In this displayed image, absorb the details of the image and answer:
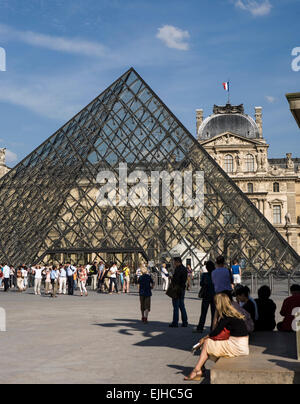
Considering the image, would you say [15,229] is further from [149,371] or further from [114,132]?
[149,371]

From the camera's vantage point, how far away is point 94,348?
8.03 meters

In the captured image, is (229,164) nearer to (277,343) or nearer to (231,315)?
(277,343)

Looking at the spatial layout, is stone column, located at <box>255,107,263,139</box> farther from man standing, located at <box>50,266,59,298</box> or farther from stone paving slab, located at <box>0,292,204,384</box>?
stone paving slab, located at <box>0,292,204,384</box>

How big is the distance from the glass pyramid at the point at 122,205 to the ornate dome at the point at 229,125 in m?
34.4

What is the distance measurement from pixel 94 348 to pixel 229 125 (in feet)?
189

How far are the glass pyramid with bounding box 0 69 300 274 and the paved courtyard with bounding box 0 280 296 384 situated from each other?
38.1 ft

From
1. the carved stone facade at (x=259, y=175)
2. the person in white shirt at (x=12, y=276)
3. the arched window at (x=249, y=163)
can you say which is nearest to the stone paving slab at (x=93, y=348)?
the person in white shirt at (x=12, y=276)

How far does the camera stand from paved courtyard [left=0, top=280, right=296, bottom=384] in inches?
243

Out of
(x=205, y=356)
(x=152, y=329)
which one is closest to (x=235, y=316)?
(x=205, y=356)

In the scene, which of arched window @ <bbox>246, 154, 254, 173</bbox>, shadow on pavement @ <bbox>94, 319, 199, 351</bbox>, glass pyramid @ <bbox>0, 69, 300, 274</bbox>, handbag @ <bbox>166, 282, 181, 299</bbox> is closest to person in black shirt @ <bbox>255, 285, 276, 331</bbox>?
shadow on pavement @ <bbox>94, 319, 199, 351</bbox>

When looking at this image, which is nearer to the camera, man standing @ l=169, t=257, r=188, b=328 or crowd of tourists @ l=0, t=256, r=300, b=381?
crowd of tourists @ l=0, t=256, r=300, b=381

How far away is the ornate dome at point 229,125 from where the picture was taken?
6372cm

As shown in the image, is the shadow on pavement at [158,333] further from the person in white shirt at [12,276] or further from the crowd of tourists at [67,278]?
the person in white shirt at [12,276]

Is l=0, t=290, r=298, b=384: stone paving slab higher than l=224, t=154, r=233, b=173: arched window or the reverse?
the reverse
